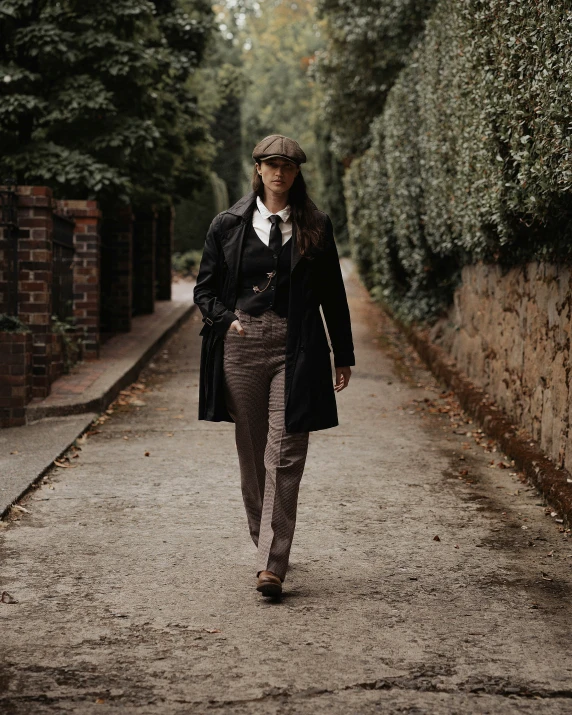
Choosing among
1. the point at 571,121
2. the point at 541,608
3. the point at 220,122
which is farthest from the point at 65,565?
the point at 220,122

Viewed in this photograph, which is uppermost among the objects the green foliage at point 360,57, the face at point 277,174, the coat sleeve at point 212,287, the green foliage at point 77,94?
the green foliage at point 360,57

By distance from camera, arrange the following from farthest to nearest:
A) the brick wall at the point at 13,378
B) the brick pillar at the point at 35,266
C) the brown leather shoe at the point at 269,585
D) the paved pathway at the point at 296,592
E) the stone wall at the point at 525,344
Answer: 1. the brick pillar at the point at 35,266
2. the brick wall at the point at 13,378
3. the stone wall at the point at 525,344
4. the brown leather shoe at the point at 269,585
5. the paved pathway at the point at 296,592

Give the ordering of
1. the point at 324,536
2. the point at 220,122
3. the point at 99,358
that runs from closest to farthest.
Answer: the point at 324,536 → the point at 99,358 → the point at 220,122

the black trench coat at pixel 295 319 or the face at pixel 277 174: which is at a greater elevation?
the face at pixel 277 174

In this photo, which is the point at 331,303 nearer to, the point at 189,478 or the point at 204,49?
the point at 189,478

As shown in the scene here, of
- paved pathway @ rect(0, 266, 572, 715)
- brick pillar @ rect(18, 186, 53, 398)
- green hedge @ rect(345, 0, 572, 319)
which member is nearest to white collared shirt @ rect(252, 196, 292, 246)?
paved pathway @ rect(0, 266, 572, 715)

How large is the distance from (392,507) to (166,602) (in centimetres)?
224

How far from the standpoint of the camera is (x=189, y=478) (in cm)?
729

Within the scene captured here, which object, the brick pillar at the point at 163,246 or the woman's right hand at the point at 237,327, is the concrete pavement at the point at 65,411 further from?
the brick pillar at the point at 163,246

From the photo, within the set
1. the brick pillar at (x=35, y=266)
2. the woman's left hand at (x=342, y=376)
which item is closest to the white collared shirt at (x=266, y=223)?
the woman's left hand at (x=342, y=376)

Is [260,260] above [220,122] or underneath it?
underneath

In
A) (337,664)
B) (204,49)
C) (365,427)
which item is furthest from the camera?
(204,49)

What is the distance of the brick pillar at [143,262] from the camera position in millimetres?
18953

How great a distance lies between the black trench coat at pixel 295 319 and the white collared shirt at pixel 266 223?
0.05m
